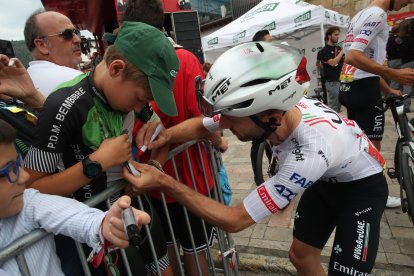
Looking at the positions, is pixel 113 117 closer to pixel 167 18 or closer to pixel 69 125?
pixel 69 125

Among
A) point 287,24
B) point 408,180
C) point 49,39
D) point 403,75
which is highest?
point 49,39

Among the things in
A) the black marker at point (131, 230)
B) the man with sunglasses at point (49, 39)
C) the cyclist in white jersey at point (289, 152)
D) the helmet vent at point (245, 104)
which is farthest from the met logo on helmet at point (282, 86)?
the man with sunglasses at point (49, 39)

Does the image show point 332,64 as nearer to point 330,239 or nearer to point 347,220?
point 330,239

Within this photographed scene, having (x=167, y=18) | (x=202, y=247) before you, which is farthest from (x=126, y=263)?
(x=167, y=18)

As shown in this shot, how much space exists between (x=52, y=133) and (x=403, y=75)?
3.22m

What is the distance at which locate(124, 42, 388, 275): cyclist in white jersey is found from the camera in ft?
5.26

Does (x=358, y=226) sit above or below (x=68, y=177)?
below

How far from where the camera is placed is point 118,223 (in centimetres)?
109

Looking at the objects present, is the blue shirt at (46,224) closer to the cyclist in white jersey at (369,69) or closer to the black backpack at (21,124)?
the black backpack at (21,124)

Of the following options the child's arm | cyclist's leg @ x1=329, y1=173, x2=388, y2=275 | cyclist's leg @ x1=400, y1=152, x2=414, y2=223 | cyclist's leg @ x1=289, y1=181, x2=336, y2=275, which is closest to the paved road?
cyclist's leg @ x1=400, y1=152, x2=414, y2=223

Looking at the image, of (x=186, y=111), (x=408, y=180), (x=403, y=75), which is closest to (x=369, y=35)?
(x=403, y=75)

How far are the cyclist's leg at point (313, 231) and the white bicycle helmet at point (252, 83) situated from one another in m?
0.87

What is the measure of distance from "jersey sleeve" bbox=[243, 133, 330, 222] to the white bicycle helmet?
0.88 ft

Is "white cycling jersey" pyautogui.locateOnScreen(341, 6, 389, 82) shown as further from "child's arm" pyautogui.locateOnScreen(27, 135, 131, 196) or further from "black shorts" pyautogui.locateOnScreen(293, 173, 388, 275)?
"child's arm" pyautogui.locateOnScreen(27, 135, 131, 196)
